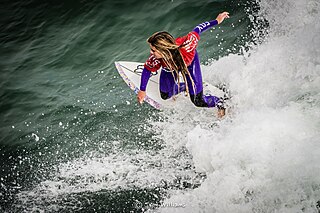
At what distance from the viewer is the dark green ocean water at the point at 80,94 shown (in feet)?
17.4

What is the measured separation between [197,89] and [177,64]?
66 centimetres

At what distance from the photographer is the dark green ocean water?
5289mm

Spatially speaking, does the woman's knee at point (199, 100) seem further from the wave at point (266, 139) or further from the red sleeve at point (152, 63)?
the red sleeve at point (152, 63)

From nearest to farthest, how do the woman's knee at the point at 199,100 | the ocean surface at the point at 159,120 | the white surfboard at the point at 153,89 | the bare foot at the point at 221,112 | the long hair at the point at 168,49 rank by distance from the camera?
the ocean surface at the point at 159,120 → the long hair at the point at 168,49 → the woman's knee at the point at 199,100 → the bare foot at the point at 221,112 → the white surfboard at the point at 153,89

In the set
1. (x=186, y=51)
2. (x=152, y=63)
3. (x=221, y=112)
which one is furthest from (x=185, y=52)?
(x=221, y=112)

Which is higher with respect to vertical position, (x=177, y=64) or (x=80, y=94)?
(x=177, y=64)

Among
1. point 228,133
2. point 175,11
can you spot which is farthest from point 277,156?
point 175,11

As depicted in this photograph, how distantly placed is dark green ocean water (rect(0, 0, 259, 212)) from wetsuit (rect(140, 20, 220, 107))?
0.94 m

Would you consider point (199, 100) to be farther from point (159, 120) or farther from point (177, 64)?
point (159, 120)

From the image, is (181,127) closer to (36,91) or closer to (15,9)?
(36,91)

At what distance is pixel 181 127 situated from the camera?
19.9ft

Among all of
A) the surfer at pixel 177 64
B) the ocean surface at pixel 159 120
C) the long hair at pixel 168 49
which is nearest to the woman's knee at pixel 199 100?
the surfer at pixel 177 64

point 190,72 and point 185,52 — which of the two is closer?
point 185,52

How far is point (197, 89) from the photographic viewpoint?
548cm
